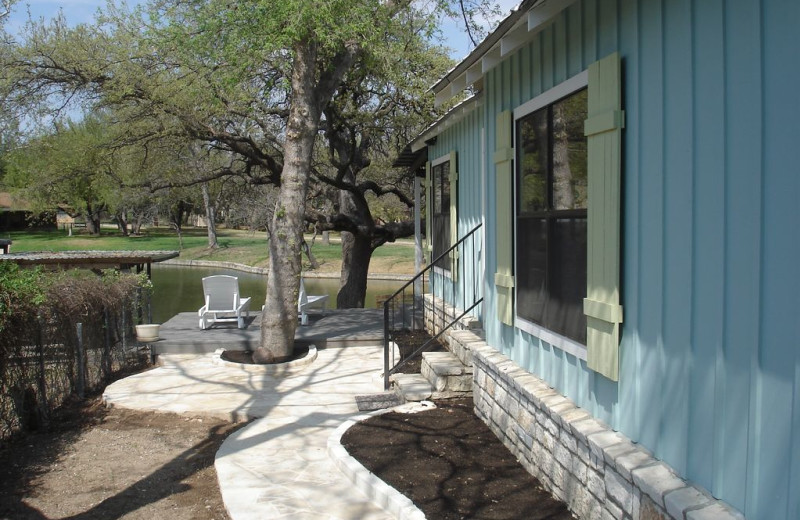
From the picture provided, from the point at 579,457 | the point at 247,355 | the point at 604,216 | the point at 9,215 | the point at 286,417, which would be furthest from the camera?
the point at 9,215

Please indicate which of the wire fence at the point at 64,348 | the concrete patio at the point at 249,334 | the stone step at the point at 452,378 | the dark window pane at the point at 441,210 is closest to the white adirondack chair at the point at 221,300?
the concrete patio at the point at 249,334

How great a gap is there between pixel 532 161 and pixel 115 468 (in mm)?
3900

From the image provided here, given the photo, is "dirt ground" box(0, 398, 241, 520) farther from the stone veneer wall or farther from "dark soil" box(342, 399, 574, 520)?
the stone veneer wall

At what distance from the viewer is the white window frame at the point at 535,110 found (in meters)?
3.94

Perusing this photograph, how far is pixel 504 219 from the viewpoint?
513cm

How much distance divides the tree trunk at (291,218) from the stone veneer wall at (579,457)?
4.21 metres

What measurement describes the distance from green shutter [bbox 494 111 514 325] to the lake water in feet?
51.4

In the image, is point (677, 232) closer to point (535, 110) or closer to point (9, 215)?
point (535, 110)

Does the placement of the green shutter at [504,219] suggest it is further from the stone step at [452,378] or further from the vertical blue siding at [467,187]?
the vertical blue siding at [467,187]

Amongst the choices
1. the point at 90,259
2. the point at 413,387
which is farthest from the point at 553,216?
the point at 90,259

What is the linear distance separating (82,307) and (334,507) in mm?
4665

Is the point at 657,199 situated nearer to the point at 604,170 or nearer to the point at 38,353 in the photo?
the point at 604,170

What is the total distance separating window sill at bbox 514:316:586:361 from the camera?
3967 millimetres

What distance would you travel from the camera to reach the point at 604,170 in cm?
352
